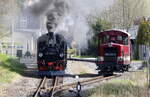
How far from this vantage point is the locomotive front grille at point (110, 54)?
2445 centimetres

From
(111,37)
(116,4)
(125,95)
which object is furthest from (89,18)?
(125,95)

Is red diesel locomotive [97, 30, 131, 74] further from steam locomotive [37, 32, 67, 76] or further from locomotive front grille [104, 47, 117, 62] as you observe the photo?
steam locomotive [37, 32, 67, 76]

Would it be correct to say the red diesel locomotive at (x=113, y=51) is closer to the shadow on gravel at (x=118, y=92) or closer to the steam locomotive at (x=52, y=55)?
the steam locomotive at (x=52, y=55)

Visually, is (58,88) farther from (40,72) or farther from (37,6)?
(37,6)

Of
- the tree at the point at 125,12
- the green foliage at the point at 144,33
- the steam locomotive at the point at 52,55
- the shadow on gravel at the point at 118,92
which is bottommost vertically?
the shadow on gravel at the point at 118,92

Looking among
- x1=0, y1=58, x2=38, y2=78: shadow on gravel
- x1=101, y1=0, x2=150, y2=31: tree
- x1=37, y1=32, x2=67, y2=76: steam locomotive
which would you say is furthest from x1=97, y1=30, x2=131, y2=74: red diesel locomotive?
x1=101, y1=0, x2=150, y2=31: tree

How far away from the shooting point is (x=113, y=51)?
80.5ft

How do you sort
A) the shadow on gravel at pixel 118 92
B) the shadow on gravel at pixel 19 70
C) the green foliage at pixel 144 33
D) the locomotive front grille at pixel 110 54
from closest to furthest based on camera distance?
the shadow on gravel at pixel 118 92 → the locomotive front grille at pixel 110 54 → the shadow on gravel at pixel 19 70 → the green foliage at pixel 144 33

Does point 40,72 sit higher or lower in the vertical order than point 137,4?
lower

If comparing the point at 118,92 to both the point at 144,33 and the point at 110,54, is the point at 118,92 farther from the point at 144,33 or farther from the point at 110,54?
the point at 144,33

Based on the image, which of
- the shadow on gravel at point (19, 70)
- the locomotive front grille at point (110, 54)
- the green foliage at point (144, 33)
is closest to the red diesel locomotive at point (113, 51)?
the locomotive front grille at point (110, 54)

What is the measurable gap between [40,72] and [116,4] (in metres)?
29.5

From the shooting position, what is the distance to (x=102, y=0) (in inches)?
923

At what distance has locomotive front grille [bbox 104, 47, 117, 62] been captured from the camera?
2445 centimetres
